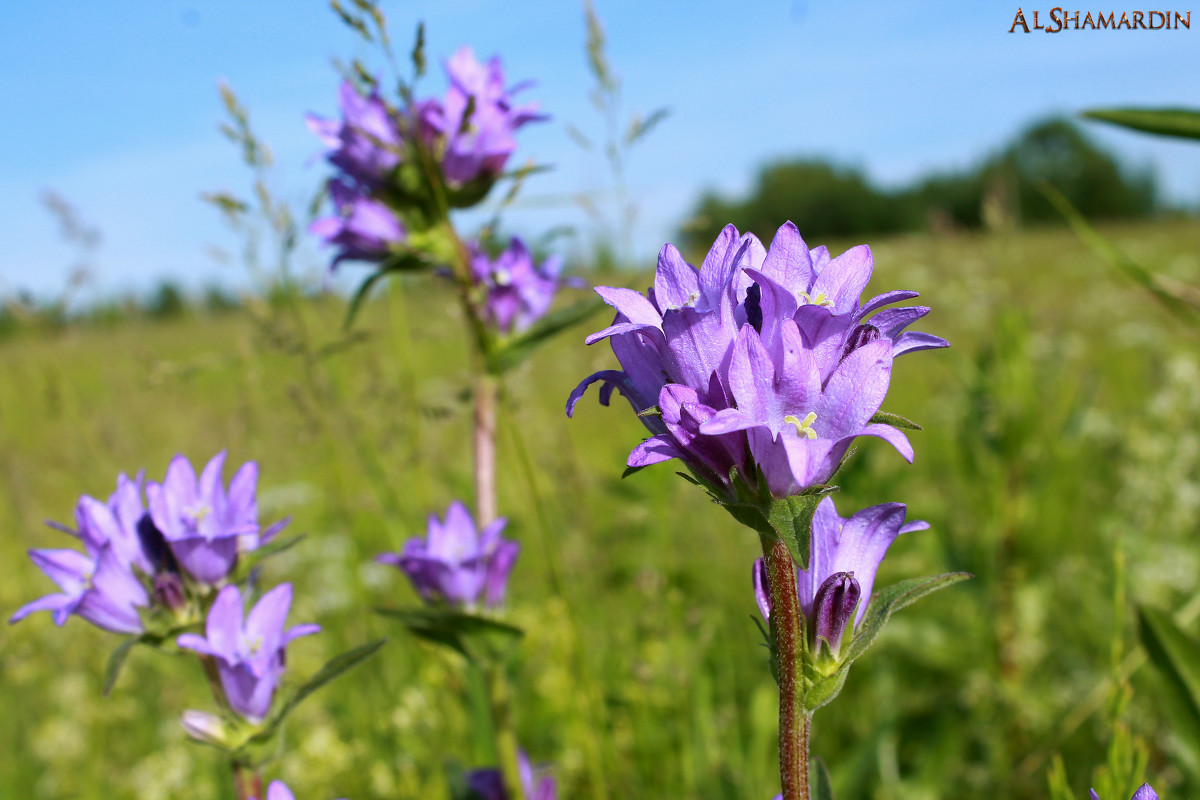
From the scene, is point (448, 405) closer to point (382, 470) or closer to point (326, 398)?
point (382, 470)

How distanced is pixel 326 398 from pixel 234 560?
1368 mm

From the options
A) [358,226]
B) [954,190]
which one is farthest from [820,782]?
[954,190]

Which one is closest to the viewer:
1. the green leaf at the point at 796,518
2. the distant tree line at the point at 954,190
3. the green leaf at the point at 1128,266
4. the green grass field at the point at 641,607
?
the green leaf at the point at 796,518

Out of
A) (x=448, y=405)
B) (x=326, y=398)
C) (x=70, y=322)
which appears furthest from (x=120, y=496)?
(x=70, y=322)

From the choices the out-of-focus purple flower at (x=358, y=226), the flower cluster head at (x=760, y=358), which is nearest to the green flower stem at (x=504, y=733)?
the out-of-focus purple flower at (x=358, y=226)

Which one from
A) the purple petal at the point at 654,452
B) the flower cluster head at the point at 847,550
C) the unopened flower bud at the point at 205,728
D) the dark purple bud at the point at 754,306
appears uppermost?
the dark purple bud at the point at 754,306

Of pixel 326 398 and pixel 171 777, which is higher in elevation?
pixel 326 398

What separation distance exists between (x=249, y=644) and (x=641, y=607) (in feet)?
7.43

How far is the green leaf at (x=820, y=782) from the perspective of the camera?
3.32 feet

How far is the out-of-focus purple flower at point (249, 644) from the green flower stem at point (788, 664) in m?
0.69

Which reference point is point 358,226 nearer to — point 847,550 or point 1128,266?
point 847,550

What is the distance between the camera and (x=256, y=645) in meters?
1.29

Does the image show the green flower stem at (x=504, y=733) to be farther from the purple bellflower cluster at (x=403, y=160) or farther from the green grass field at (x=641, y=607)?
the purple bellflower cluster at (x=403, y=160)

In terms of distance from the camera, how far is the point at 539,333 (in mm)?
1957
